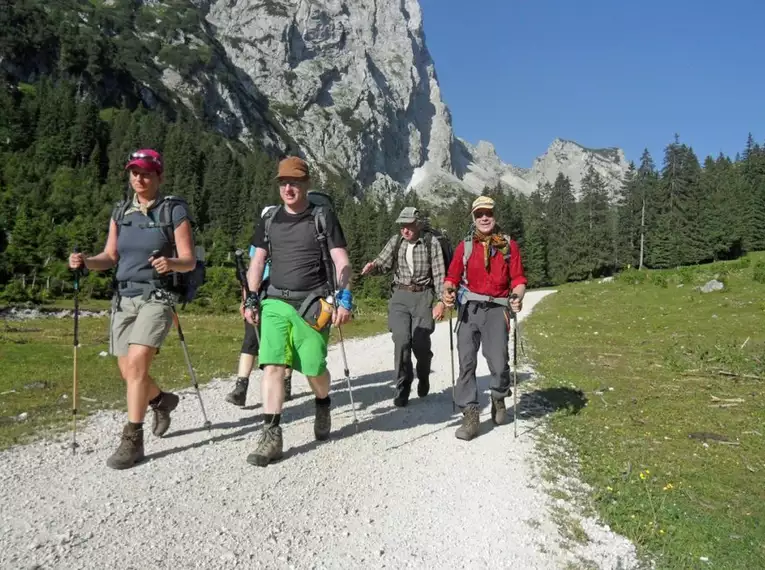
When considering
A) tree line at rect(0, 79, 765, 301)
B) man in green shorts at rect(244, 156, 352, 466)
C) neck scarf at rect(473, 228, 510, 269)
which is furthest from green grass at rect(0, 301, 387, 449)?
tree line at rect(0, 79, 765, 301)

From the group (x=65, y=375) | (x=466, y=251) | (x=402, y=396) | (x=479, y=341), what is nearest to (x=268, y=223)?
(x=466, y=251)

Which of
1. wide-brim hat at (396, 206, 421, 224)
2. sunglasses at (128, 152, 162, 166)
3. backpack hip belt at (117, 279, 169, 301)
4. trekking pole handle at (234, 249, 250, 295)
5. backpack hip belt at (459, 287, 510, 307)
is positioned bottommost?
backpack hip belt at (459, 287, 510, 307)

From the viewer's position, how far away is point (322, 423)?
6.50 meters

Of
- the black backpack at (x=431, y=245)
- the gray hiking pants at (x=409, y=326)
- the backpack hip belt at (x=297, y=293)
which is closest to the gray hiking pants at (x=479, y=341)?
the gray hiking pants at (x=409, y=326)

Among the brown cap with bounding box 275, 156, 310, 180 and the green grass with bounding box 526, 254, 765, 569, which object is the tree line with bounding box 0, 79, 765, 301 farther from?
the brown cap with bounding box 275, 156, 310, 180

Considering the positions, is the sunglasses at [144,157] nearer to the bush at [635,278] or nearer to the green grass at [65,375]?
the green grass at [65,375]

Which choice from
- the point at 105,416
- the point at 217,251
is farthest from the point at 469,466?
the point at 217,251

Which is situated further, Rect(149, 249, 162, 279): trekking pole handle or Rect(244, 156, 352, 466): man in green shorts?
Rect(244, 156, 352, 466): man in green shorts

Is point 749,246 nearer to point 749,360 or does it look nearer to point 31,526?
point 749,360

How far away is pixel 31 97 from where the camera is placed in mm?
126750

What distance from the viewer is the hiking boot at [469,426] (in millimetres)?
6941

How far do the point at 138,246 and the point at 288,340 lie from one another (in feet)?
6.29

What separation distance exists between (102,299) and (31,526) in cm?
6262

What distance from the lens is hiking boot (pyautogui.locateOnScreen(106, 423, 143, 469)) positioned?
5262 mm
